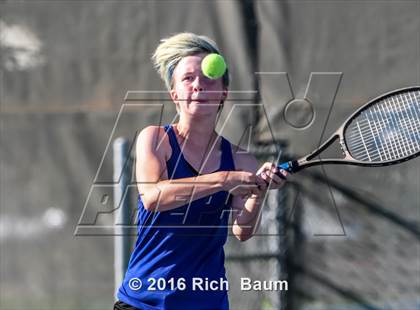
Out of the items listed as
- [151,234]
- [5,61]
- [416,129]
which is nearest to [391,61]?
[416,129]

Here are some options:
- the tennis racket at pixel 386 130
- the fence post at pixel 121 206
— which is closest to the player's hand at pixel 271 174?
the tennis racket at pixel 386 130

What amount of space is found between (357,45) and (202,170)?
2.92 feet

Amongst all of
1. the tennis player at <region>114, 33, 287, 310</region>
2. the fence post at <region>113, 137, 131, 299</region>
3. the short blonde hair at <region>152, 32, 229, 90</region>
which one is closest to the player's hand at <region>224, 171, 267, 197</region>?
the tennis player at <region>114, 33, 287, 310</region>

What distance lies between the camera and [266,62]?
115 inches

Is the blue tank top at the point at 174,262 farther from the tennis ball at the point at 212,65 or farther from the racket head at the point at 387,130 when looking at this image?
the racket head at the point at 387,130

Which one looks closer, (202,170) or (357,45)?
(202,170)

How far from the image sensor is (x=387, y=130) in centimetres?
275

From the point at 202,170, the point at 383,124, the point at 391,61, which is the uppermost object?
the point at 391,61

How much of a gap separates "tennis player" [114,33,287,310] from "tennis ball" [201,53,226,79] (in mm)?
27

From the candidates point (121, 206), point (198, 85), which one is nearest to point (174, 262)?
point (198, 85)

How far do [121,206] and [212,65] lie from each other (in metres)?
0.76

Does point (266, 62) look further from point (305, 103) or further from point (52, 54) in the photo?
point (52, 54)

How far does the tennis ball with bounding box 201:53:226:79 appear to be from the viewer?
7.75 ft

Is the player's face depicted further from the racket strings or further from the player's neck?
the racket strings
